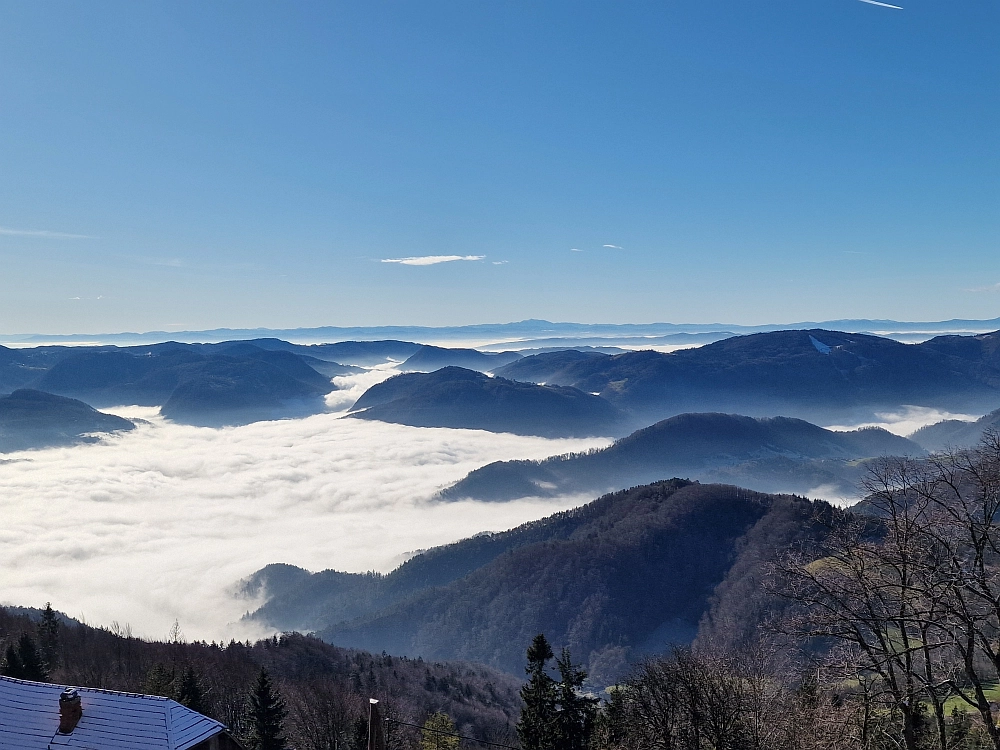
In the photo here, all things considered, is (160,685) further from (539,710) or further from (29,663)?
(539,710)

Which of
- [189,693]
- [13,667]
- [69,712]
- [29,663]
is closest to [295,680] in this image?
[29,663]

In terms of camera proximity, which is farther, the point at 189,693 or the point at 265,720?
the point at 189,693

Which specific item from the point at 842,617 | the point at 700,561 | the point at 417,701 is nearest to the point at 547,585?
the point at 700,561

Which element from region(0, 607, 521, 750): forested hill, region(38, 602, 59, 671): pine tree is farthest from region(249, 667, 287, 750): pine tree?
region(38, 602, 59, 671): pine tree

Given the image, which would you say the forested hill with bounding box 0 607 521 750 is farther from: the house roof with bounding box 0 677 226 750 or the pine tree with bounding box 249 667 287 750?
the house roof with bounding box 0 677 226 750

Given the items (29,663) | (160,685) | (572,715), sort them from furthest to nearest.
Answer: (29,663) < (160,685) < (572,715)

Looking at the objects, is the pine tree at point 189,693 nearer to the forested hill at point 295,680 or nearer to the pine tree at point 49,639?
the forested hill at point 295,680

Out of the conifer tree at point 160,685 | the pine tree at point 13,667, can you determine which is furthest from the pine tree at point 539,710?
the pine tree at point 13,667
